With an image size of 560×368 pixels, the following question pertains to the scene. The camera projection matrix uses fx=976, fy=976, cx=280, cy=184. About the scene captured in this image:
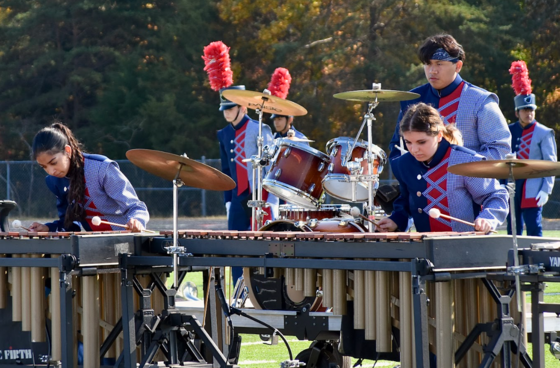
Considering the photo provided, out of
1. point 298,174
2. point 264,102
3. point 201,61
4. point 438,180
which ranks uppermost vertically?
point 201,61

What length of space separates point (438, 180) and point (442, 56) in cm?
97

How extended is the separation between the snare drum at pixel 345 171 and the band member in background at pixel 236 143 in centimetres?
121

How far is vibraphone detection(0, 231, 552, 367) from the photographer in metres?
4.58

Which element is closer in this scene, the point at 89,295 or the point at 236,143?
the point at 89,295

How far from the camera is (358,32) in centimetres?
2639

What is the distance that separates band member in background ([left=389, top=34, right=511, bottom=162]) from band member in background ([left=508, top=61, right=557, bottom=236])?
5213mm

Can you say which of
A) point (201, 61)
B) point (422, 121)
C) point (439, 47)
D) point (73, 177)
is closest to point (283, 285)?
point (73, 177)

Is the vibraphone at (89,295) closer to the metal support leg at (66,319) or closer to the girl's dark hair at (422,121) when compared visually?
the metal support leg at (66,319)

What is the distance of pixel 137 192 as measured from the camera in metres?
22.8

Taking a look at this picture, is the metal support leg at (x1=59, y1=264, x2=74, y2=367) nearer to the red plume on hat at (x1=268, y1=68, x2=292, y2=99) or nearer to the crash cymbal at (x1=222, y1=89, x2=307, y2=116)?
the crash cymbal at (x1=222, y1=89, x2=307, y2=116)

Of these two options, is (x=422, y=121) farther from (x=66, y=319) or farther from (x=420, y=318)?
(x=66, y=319)

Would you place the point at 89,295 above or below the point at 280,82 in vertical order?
below

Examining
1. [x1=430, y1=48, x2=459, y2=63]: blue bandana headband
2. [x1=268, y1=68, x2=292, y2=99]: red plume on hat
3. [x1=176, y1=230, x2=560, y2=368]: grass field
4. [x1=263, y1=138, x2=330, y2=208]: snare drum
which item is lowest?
[x1=176, y1=230, x2=560, y2=368]: grass field

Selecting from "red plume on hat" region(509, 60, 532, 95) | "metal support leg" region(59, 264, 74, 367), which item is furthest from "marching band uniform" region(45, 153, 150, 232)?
"red plume on hat" region(509, 60, 532, 95)
